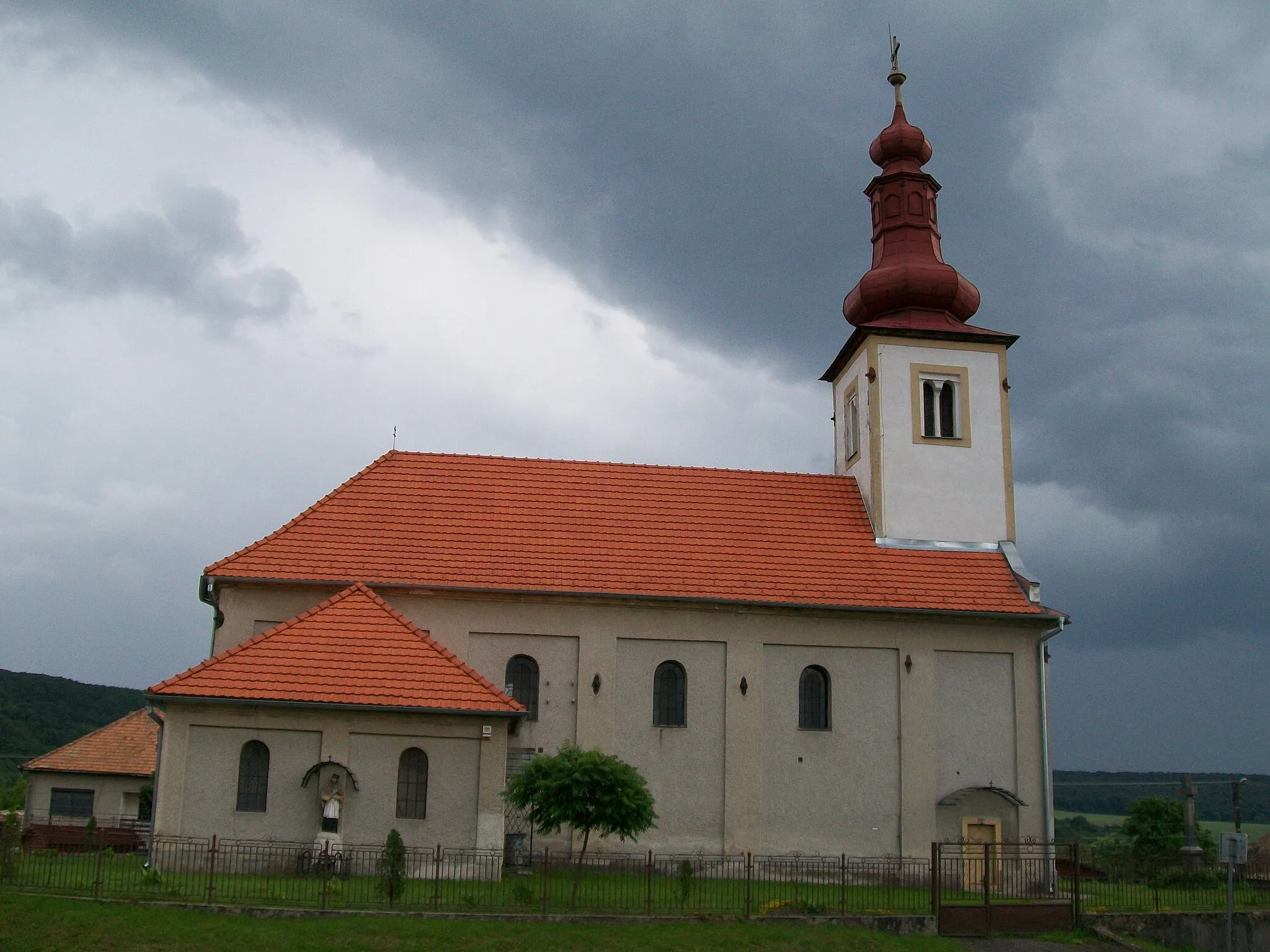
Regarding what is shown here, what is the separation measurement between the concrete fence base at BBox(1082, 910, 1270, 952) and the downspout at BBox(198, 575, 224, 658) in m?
18.5

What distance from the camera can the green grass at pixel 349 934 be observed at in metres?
16.2

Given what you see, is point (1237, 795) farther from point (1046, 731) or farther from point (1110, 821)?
point (1110, 821)

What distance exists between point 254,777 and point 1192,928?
58.2ft

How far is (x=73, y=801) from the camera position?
36.5 metres

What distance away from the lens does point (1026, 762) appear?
88.9ft

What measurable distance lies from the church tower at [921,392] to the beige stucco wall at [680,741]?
6192mm

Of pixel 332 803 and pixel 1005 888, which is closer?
pixel 332 803

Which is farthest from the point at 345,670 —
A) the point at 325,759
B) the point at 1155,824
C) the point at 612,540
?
the point at 1155,824

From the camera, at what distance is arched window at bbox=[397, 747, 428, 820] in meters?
22.7

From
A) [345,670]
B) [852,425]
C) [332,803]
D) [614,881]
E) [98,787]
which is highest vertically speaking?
[852,425]

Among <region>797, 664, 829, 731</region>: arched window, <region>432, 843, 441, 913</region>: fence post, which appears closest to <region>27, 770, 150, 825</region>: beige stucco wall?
<region>432, 843, 441, 913</region>: fence post

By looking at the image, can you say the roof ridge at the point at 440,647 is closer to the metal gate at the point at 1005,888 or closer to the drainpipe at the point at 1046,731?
the metal gate at the point at 1005,888

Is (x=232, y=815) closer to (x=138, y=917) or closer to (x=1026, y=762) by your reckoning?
(x=138, y=917)

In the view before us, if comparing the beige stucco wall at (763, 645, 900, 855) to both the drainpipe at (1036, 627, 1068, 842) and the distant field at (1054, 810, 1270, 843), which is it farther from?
the distant field at (1054, 810, 1270, 843)
